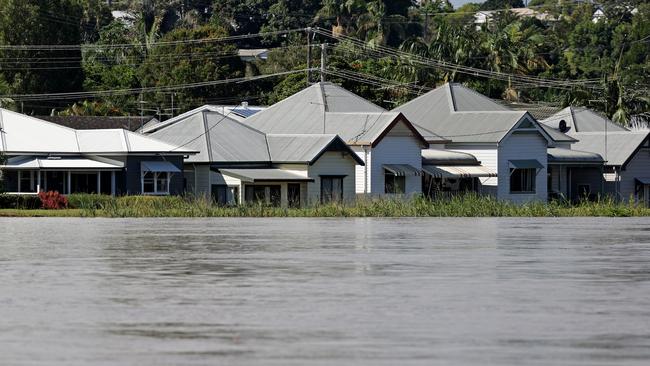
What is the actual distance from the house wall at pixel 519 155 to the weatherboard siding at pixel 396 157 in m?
4.96

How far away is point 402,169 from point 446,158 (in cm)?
339

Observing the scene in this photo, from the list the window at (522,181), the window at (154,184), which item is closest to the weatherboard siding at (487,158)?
the window at (522,181)

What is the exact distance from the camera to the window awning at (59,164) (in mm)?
70500

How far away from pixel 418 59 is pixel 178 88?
19.6 m

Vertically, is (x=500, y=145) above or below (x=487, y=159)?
above

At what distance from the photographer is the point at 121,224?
2119 inches

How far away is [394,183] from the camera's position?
254 feet

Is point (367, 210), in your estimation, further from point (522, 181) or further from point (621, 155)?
point (621, 155)

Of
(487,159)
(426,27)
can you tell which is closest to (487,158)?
(487,159)

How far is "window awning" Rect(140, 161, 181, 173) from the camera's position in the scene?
72.4m

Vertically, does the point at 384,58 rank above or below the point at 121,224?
above

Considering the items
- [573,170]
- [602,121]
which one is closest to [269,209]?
[573,170]

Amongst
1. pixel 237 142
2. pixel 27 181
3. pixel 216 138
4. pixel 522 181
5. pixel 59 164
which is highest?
pixel 216 138

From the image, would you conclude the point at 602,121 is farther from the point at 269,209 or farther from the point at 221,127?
the point at 269,209
